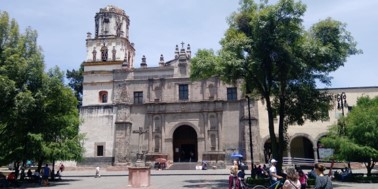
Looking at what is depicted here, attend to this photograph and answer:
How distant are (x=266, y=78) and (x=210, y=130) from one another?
20.4 m

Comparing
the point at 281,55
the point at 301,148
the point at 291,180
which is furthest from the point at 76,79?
the point at 291,180

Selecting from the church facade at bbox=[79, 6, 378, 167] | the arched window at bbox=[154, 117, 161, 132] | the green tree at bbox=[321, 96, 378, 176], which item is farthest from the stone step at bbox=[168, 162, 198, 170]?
the green tree at bbox=[321, 96, 378, 176]

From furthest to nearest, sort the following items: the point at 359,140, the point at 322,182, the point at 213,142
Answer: the point at 213,142, the point at 359,140, the point at 322,182

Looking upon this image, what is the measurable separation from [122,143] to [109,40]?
12.8 metres

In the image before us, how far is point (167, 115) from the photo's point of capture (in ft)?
133

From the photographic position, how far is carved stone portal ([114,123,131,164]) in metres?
39.1

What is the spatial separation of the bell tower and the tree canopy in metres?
20.1

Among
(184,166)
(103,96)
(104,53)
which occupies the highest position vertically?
(104,53)

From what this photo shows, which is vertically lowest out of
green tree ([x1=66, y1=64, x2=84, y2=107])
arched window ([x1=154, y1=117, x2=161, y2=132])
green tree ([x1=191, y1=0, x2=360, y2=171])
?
arched window ([x1=154, y1=117, x2=161, y2=132])

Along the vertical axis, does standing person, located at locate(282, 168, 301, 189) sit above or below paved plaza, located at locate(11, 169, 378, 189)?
above

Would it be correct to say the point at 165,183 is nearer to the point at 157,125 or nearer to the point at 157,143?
the point at 157,143

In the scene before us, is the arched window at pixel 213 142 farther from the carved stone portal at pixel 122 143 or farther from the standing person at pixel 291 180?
the standing person at pixel 291 180

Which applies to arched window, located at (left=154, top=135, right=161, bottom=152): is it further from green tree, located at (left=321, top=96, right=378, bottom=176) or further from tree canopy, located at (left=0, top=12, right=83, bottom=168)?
green tree, located at (left=321, top=96, right=378, bottom=176)

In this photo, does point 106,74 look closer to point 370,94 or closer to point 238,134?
point 238,134
